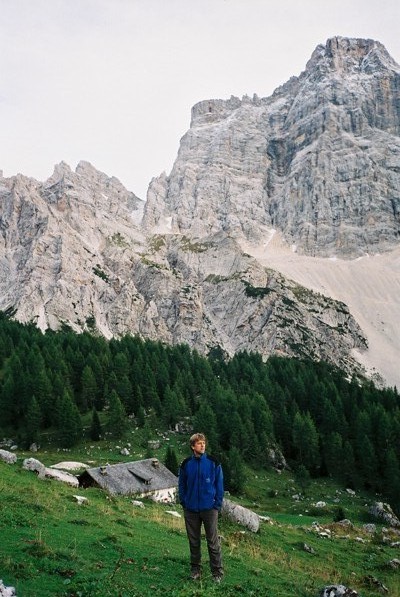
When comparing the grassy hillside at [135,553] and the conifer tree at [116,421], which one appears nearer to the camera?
the grassy hillside at [135,553]

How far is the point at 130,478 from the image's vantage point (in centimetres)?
5112

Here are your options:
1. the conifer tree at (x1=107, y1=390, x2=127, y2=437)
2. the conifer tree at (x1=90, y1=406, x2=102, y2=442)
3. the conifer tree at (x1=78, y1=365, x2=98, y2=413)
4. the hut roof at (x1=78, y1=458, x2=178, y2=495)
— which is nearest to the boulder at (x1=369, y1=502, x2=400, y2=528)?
the hut roof at (x1=78, y1=458, x2=178, y2=495)

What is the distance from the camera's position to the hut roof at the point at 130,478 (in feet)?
152

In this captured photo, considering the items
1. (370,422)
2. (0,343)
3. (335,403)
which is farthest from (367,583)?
(0,343)

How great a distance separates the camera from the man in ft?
46.7

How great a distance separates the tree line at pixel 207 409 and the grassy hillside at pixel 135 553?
42.0 meters

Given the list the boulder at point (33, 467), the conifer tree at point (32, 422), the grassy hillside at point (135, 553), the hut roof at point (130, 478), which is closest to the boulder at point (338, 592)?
the grassy hillside at point (135, 553)

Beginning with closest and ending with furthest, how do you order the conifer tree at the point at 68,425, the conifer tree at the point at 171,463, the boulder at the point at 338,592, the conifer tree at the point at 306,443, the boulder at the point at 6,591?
the boulder at the point at 6,591, the boulder at the point at 338,592, the conifer tree at the point at 171,463, the conifer tree at the point at 68,425, the conifer tree at the point at 306,443

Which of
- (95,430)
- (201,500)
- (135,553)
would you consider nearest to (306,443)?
(95,430)

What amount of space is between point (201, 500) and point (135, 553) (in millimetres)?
5336

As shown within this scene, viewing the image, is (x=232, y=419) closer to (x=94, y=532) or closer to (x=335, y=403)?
(x=335, y=403)

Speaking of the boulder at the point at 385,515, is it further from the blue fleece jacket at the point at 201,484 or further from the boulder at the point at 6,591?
the boulder at the point at 6,591

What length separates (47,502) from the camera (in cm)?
2533

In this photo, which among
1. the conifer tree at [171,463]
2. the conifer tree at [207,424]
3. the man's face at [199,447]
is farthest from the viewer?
the conifer tree at [207,424]
